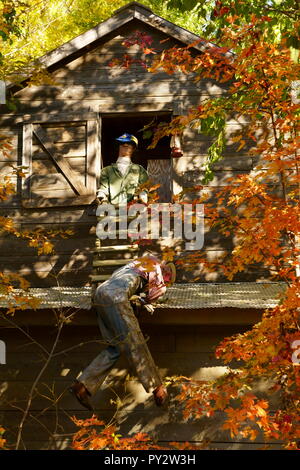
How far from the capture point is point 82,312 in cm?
763

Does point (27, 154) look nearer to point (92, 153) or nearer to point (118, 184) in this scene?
point (92, 153)

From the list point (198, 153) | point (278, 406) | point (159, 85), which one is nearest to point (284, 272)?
point (278, 406)

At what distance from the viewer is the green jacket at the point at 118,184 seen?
9.11 meters

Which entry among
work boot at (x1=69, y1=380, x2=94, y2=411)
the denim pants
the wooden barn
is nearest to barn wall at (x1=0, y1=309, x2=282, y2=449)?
the wooden barn

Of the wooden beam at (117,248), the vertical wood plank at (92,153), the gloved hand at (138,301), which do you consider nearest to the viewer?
the gloved hand at (138,301)

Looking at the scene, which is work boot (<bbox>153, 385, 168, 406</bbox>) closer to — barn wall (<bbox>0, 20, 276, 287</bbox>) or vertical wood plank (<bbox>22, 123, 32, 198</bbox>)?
barn wall (<bbox>0, 20, 276, 287</bbox>)

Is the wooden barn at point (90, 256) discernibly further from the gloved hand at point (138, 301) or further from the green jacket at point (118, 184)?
the green jacket at point (118, 184)

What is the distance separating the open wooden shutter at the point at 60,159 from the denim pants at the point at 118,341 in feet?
8.01

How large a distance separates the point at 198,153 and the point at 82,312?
3.32m

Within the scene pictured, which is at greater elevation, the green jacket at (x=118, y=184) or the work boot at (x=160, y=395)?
the green jacket at (x=118, y=184)

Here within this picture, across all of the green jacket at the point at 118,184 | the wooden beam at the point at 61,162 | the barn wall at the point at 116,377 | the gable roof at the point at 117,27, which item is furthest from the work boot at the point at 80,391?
the gable roof at the point at 117,27

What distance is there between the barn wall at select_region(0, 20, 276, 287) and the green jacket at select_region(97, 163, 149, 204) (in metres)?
0.52

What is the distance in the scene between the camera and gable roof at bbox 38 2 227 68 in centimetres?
980

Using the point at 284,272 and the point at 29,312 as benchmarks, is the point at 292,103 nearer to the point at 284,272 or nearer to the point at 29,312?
the point at 284,272
